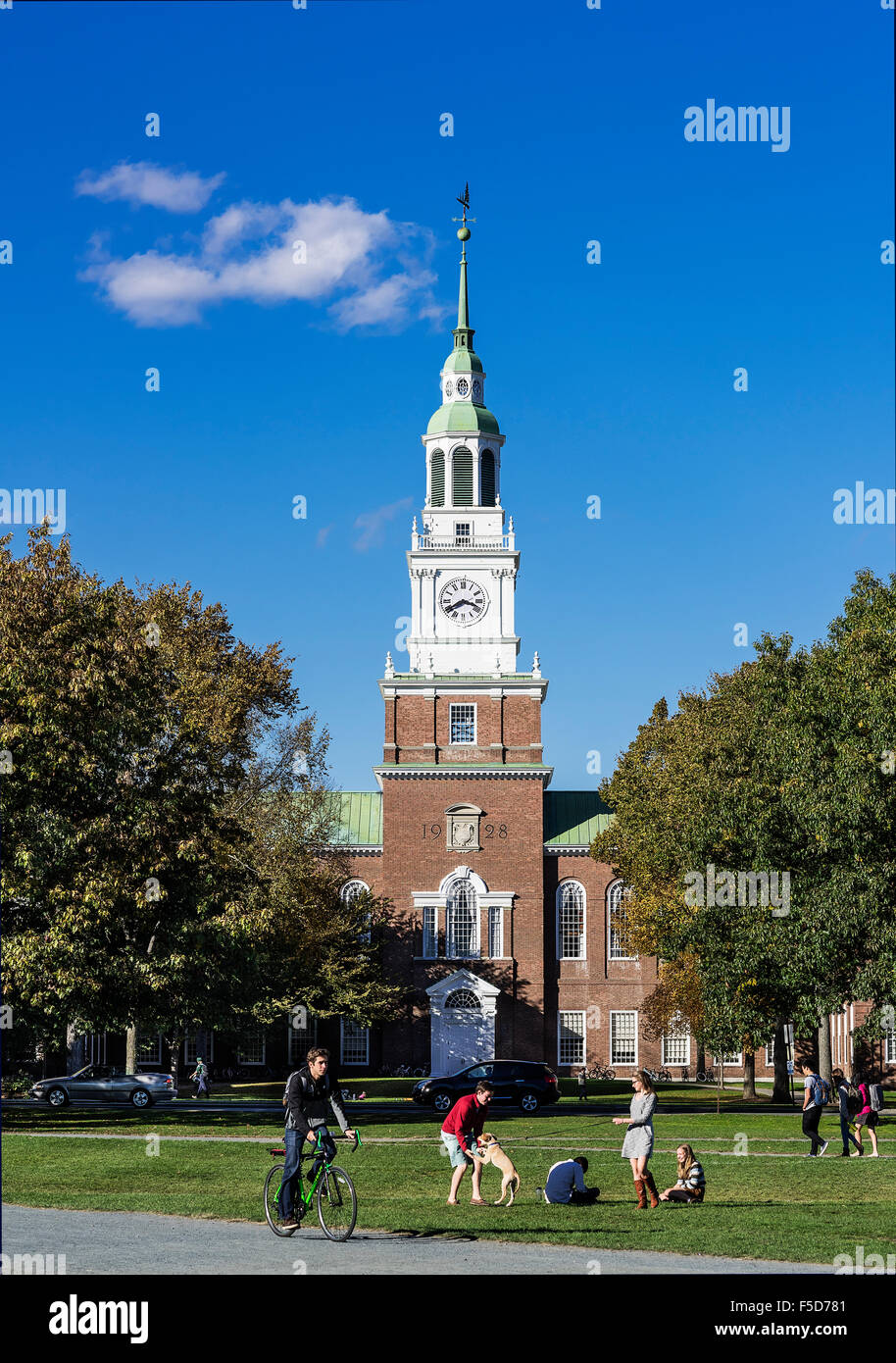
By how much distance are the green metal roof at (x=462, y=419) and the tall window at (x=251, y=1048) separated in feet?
88.9

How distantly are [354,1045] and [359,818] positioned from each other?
10745mm

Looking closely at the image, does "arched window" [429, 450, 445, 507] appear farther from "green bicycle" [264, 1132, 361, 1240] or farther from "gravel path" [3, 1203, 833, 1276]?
"green bicycle" [264, 1132, 361, 1240]

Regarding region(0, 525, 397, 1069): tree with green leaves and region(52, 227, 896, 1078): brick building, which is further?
region(52, 227, 896, 1078): brick building

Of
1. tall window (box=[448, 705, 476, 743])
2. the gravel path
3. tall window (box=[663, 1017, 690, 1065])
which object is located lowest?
tall window (box=[663, 1017, 690, 1065])

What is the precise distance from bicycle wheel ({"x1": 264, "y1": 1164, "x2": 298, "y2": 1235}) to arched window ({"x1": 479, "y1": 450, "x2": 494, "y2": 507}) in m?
50.7

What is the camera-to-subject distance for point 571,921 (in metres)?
65.1

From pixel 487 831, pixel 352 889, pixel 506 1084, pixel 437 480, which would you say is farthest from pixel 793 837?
pixel 437 480

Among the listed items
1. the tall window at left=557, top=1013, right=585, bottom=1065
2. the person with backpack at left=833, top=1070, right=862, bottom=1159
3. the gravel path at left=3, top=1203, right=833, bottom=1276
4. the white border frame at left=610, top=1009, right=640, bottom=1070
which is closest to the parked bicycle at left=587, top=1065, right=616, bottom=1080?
the white border frame at left=610, top=1009, right=640, bottom=1070

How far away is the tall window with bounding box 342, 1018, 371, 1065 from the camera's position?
64.0 m
